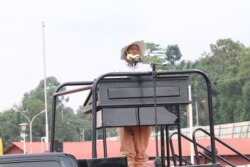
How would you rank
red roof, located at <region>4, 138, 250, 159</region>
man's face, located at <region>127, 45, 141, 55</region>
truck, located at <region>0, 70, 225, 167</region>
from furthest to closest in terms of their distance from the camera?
red roof, located at <region>4, 138, 250, 159</region>, man's face, located at <region>127, 45, 141, 55</region>, truck, located at <region>0, 70, 225, 167</region>

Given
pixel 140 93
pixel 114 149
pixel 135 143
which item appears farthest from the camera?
pixel 114 149

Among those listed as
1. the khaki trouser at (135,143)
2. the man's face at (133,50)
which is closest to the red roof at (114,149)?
the khaki trouser at (135,143)

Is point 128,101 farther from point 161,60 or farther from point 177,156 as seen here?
point 177,156

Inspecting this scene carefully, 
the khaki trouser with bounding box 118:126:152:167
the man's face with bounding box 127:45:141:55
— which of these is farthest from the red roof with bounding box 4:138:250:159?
the man's face with bounding box 127:45:141:55

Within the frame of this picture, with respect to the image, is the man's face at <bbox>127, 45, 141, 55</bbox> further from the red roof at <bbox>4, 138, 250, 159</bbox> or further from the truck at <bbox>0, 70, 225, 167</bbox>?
the red roof at <bbox>4, 138, 250, 159</bbox>

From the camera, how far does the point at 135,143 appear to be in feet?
20.3

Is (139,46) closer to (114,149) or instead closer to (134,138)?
(134,138)

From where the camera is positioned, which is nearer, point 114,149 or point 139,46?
point 139,46

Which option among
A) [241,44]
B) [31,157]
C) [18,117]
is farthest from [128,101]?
[241,44]

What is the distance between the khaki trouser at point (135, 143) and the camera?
6.11 metres

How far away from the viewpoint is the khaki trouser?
611cm

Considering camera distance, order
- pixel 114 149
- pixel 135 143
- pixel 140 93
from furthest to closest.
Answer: pixel 114 149, pixel 135 143, pixel 140 93

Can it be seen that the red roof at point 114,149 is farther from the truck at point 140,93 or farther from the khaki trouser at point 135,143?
the truck at point 140,93

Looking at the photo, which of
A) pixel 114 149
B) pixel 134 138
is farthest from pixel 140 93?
pixel 114 149
